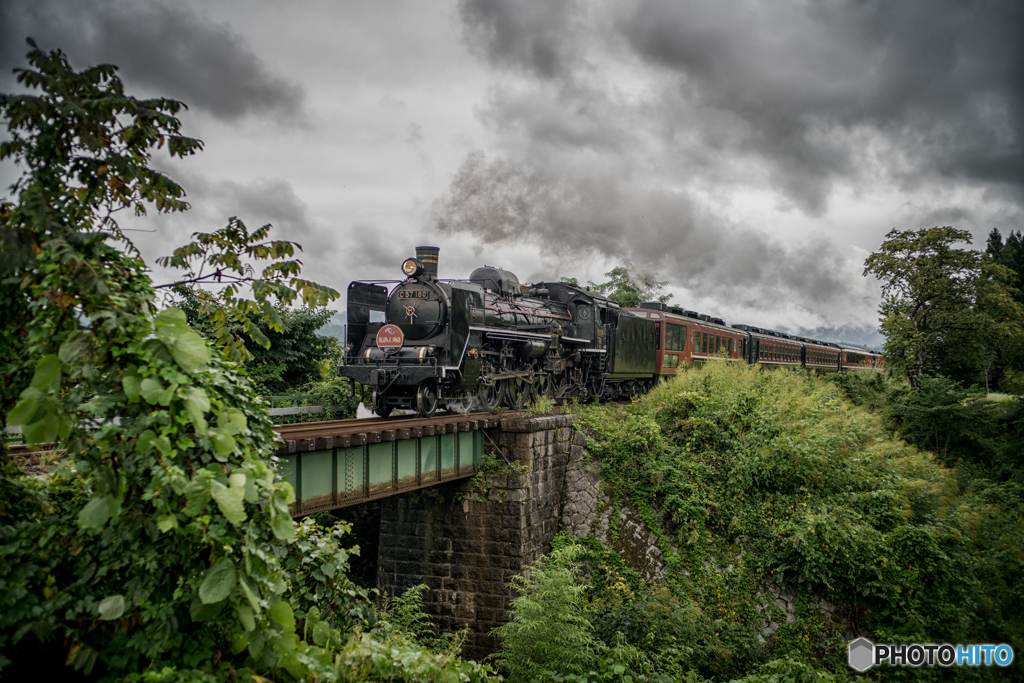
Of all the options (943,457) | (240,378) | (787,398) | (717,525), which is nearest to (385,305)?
(717,525)

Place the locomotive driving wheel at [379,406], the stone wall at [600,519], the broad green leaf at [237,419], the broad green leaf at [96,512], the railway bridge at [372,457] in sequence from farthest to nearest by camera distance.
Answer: the stone wall at [600,519], the locomotive driving wheel at [379,406], the railway bridge at [372,457], the broad green leaf at [237,419], the broad green leaf at [96,512]

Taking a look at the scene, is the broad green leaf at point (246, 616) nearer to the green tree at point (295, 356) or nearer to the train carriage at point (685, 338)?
the green tree at point (295, 356)

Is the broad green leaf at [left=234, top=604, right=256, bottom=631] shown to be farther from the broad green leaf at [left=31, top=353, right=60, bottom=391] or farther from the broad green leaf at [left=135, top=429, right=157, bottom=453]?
the broad green leaf at [left=31, top=353, right=60, bottom=391]

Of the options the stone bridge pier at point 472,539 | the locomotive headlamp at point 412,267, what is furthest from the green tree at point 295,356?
the stone bridge pier at point 472,539

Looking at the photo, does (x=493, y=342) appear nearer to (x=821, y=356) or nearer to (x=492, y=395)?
(x=492, y=395)

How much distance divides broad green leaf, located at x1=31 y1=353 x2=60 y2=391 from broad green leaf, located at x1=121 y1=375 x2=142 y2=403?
299mm

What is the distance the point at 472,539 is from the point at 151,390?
9782mm

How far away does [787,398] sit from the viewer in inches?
657

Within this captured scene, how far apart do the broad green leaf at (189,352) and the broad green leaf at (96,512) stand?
799 millimetres

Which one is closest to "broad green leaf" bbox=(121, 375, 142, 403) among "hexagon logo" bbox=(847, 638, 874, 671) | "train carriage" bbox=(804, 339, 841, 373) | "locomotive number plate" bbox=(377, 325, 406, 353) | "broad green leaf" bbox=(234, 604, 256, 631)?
"broad green leaf" bbox=(234, 604, 256, 631)

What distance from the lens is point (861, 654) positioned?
1070 cm

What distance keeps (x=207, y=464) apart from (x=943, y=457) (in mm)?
21264

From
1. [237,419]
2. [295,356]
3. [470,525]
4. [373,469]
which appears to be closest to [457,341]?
[470,525]

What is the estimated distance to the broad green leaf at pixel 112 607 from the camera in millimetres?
3387
